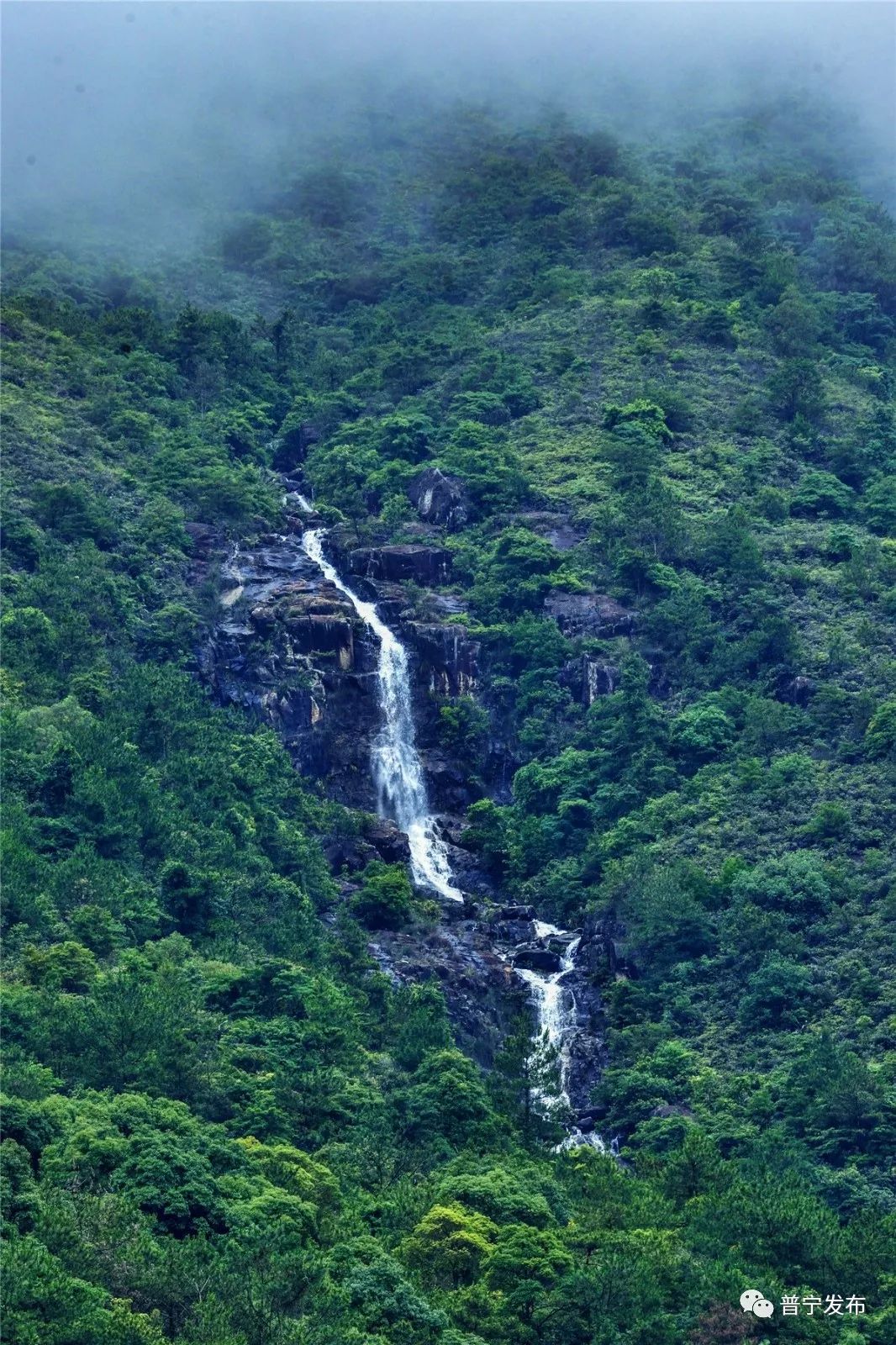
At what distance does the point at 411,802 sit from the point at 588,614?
9857 millimetres

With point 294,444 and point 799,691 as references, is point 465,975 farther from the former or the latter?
point 294,444

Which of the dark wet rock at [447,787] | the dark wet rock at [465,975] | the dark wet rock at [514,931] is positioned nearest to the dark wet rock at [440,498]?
the dark wet rock at [447,787]

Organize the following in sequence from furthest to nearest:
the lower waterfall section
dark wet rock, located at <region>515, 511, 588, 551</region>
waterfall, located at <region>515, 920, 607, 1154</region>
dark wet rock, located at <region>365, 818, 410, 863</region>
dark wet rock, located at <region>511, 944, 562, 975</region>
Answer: dark wet rock, located at <region>515, 511, 588, 551</region>
dark wet rock, located at <region>365, 818, 410, 863</region>
dark wet rock, located at <region>511, 944, 562, 975</region>
the lower waterfall section
waterfall, located at <region>515, 920, 607, 1154</region>

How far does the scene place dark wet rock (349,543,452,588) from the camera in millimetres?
91000

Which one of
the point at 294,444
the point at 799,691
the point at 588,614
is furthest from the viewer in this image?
the point at 294,444

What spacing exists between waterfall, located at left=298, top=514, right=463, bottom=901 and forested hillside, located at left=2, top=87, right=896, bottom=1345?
1.52 meters

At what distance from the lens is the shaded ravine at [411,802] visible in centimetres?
7356

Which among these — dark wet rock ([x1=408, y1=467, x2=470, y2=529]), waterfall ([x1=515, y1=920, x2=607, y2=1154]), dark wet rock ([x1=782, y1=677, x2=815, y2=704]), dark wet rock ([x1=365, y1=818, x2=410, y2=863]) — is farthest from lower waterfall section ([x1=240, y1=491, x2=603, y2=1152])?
dark wet rock ([x1=782, y1=677, x2=815, y2=704])

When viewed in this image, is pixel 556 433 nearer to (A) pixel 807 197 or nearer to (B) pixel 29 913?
(A) pixel 807 197

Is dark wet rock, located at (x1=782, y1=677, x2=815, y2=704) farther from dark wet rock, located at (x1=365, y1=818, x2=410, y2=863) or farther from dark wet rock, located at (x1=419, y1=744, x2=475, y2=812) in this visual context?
dark wet rock, located at (x1=365, y1=818, x2=410, y2=863)

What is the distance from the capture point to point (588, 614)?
8712 centimetres

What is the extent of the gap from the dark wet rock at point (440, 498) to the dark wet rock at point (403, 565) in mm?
2740

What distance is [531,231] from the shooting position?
116000 mm

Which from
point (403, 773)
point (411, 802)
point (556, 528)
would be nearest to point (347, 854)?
point (411, 802)
